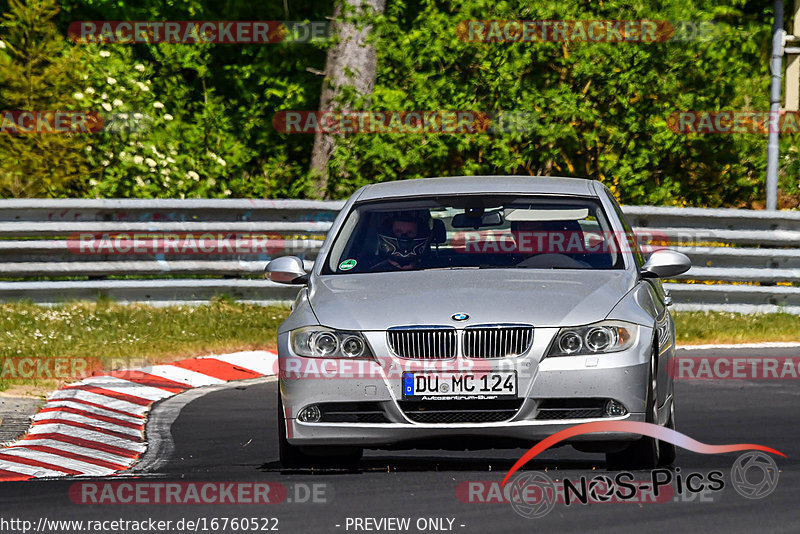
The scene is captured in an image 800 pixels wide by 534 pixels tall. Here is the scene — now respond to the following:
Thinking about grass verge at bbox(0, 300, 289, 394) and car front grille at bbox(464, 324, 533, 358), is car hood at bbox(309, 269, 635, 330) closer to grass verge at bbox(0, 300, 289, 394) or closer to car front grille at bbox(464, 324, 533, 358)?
car front grille at bbox(464, 324, 533, 358)

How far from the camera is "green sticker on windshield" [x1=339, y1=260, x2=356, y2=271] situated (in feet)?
29.8

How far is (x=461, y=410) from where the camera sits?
7891mm

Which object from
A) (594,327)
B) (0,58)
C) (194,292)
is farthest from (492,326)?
(0,58)

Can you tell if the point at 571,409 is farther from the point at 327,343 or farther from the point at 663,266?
the point at 663,266

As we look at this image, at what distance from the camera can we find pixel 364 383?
798 cm

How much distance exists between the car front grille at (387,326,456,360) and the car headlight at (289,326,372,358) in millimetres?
145

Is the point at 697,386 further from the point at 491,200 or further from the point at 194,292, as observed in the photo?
the point at 194,292

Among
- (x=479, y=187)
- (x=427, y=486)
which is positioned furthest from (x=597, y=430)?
(x=479, y=187)

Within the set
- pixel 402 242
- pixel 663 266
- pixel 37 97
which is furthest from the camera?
pixel 37 97

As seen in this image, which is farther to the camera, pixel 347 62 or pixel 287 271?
pixel 347 62

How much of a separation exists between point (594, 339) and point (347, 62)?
43.6ft

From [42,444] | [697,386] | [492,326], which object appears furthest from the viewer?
[697,386]

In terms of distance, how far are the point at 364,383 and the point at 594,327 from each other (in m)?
1.10

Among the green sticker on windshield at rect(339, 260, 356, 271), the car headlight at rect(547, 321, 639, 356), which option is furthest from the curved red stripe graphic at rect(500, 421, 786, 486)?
the green sticker on windshield at rect(339, 260, 356, 271)
